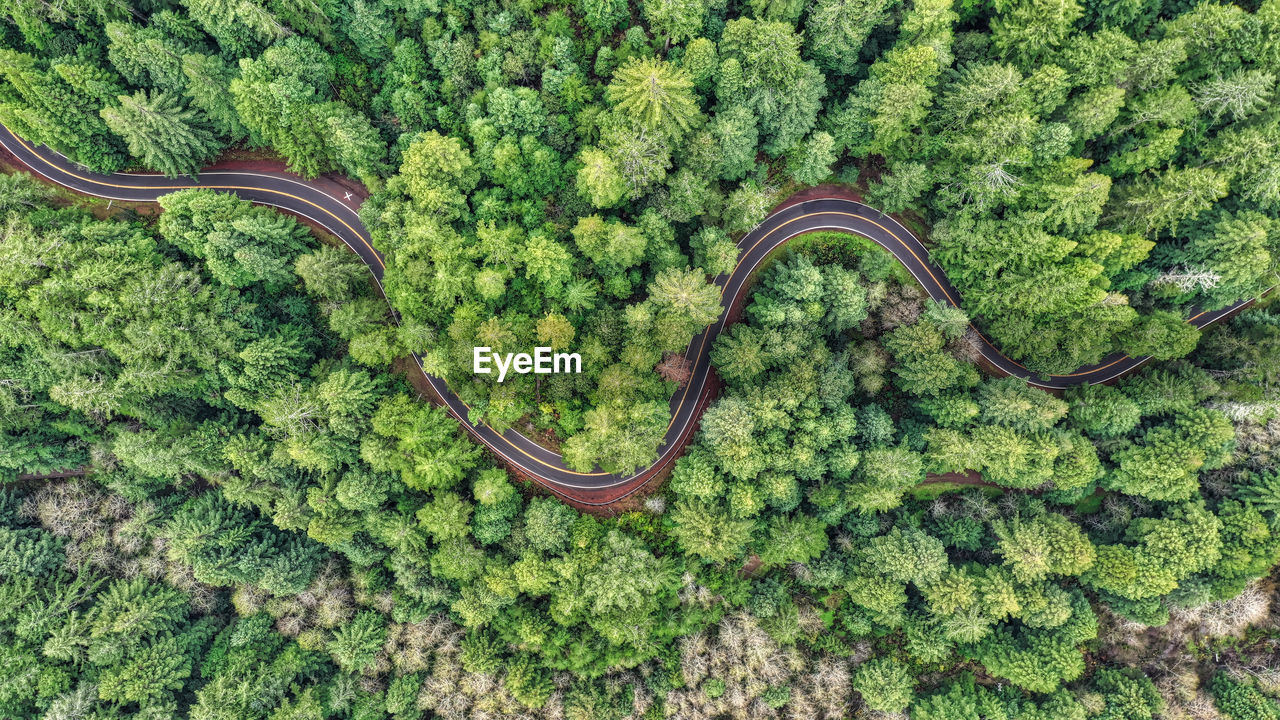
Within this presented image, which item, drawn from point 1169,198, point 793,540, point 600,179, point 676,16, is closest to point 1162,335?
point 1169,198

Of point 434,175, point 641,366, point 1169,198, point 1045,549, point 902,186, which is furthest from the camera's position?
point 1045,549

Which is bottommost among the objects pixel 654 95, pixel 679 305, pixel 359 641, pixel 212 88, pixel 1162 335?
pixel 359 641

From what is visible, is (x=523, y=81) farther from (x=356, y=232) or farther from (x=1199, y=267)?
(x=1199, y=267)

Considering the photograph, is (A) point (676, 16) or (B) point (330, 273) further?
(B) point (330, 273)

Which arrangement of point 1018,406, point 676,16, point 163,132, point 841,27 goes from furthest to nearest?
point 1018,406
point 163,132
point 841,27
point 676,16

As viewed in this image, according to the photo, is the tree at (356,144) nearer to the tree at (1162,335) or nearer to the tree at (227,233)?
the tree at (227,233)

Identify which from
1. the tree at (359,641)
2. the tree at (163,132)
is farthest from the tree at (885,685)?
the tree at (163,132)

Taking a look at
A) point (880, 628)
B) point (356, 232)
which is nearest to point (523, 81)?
point (356, 232)

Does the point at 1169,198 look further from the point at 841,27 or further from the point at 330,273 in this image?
the point at 330,273

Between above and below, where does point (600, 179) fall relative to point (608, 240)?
above
